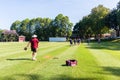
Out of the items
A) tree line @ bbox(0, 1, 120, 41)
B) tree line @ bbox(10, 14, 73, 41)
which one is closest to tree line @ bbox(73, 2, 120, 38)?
tree line @ bbox(0, 1, 120, 41)

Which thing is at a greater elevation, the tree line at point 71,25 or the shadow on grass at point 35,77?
the tree line at point 71,25

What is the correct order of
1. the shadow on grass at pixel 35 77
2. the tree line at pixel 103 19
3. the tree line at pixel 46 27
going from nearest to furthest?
1. the shadow on grass at pixel 35 77
2. the tree line at pixel 103 19
3. the tree line at pixel 46 27

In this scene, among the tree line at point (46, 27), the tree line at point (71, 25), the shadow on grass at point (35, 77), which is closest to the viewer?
the shadow on grass at point (35, 77)

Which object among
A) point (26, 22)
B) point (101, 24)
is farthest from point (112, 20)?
point (26, 22)

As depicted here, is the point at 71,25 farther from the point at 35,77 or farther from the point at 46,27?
the point at 35,77

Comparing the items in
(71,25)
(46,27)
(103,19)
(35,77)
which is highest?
(103,19)

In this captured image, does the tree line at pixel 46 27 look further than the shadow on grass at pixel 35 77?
Yes

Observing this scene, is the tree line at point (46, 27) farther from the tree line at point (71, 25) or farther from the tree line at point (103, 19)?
the tree line at point (103, 19)

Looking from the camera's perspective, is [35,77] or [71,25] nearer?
[35,77]

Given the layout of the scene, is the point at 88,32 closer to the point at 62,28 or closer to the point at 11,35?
the point at 62,28

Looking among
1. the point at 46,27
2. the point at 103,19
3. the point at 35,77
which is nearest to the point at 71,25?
the point at 46,27

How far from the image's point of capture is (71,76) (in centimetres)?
1489

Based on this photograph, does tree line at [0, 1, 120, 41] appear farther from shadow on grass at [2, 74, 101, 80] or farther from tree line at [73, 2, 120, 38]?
shadow on grass at [2, 74, 101, 80]

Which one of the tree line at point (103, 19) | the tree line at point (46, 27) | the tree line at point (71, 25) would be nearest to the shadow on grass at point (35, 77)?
the tree line at point (71, 25)
